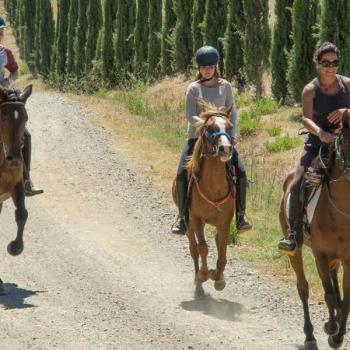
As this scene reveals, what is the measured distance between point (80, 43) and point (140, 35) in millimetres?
6372

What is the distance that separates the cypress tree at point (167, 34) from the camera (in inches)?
1280

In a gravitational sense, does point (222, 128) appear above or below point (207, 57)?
below

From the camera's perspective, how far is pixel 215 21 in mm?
28312

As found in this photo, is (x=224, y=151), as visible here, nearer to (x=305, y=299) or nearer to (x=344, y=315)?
(x=305, y=299)

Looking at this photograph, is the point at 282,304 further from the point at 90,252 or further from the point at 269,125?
the point at 269,125

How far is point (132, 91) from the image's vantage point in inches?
1239

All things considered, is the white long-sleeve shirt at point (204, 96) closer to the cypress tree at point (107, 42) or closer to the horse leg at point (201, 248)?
the horse leg at point (201, 248)

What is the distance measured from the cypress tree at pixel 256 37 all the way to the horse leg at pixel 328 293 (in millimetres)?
16587

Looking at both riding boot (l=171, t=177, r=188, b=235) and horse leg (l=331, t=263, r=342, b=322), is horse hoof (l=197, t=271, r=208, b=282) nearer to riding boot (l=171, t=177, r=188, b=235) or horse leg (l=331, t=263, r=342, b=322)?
riding boot (l=171, t=177, r=188, b=235)

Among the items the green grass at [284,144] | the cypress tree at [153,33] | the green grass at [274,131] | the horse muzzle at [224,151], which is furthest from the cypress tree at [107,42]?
the horse muzzle at [224,151]

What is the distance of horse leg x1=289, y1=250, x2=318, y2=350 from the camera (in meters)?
9.42

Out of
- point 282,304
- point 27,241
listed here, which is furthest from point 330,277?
point 27,241

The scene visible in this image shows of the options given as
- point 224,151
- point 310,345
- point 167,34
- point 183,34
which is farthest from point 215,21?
point 310,345

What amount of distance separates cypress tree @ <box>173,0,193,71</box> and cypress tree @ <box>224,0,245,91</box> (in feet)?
14.5
